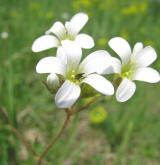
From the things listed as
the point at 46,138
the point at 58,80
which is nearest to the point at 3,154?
the point at 46,138

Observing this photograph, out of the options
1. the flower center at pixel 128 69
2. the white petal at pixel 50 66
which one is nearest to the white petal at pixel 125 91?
the flower center at pixel 128 69

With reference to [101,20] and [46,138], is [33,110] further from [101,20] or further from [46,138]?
[101,20]

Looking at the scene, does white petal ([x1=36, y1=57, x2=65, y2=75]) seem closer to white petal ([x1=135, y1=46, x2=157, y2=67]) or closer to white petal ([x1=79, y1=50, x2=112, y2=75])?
white petal ([x1=79, y1=50, x2=112, y2=75])

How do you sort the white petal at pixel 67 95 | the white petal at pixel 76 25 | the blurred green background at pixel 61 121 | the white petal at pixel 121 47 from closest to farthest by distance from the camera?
the white petal at pixel 67 95 → the white petal at pixel 121 47 → the white petal at pixel 76 25 → the blurred green background at pixel 61 121

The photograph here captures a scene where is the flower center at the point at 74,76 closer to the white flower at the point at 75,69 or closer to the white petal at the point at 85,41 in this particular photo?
the white flower at the point at 75,69

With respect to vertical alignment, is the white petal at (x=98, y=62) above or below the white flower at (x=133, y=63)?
above

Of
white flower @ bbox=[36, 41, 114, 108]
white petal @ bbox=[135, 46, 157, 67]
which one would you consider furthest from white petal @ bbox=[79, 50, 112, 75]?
white petal @ bbox=[135, 46, 157, 67]
